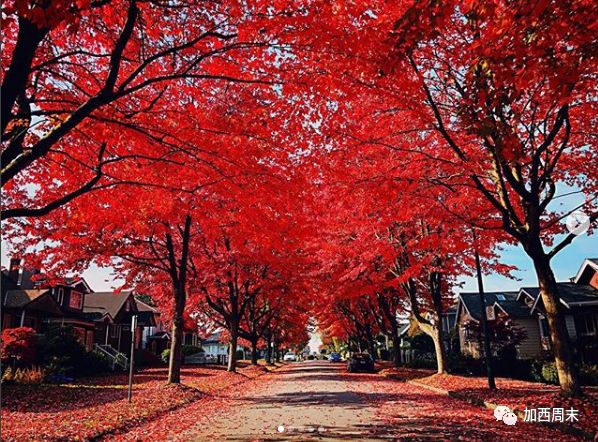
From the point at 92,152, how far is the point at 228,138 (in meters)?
3.07

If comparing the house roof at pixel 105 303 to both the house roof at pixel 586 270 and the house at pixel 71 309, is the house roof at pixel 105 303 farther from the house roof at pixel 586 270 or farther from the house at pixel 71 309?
the house roof at pixel 586 270

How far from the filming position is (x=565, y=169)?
48.0 ft

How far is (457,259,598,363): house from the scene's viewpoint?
97.8 feet

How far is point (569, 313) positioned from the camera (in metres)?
31.5

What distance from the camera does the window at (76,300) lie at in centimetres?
3817

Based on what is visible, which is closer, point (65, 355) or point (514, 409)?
point (514, 409)

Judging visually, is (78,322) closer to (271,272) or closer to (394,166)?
(271,272)

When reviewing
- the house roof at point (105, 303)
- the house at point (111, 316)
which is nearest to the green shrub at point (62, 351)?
the house at point (111, 316)

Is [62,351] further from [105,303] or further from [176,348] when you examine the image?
[105,303]

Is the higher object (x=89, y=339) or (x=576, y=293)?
(x=576, y=293)

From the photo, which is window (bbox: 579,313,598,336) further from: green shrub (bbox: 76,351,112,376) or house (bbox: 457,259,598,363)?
green shrub (bbox: 76,351,112,376)

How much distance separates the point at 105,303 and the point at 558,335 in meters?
42.9

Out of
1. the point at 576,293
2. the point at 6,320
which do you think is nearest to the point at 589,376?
the point at 576,293

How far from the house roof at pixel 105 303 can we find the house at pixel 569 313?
1251 inches
